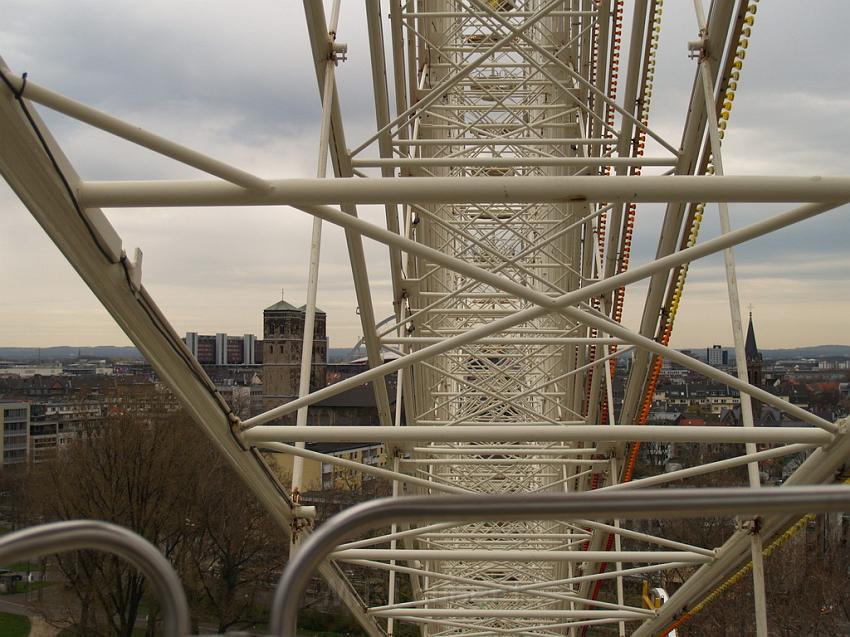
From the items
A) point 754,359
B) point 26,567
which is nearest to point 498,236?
point 754,359

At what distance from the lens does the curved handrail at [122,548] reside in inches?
54.2

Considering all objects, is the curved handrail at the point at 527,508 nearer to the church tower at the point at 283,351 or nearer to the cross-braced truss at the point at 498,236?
the cross-braced truss at the point at 498,236

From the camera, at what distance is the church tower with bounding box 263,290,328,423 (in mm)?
62812

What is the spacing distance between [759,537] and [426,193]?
10.4 ft

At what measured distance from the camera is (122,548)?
1.38m

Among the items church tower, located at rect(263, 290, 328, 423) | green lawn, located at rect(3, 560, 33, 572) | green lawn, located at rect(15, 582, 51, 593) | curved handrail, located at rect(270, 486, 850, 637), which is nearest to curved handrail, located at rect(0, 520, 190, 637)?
curved handrail, located at rect(270, 486, 850, 637)

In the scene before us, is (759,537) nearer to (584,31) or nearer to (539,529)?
(584,31)

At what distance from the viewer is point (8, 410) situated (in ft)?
123

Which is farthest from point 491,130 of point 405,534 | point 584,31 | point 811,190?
point 811,190

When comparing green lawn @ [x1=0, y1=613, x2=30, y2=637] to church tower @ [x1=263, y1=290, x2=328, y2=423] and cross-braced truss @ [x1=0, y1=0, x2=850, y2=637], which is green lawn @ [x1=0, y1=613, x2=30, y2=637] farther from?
church tower @ [x1=263, y1=290, x2=328, y2=423]

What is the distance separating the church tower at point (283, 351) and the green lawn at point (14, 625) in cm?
3614

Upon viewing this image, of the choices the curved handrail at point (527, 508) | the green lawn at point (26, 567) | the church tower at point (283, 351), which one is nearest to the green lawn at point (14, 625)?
the green lawn at point (26, 567)

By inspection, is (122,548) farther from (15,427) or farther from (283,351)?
(283,351)

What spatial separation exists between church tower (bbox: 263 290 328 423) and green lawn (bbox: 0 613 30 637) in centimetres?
3614
